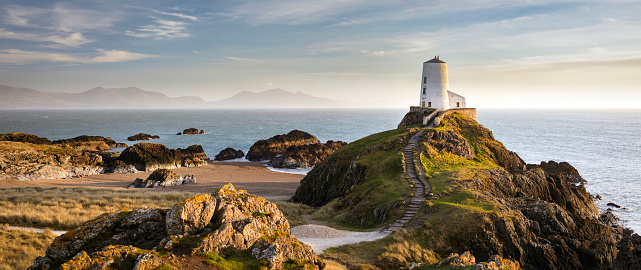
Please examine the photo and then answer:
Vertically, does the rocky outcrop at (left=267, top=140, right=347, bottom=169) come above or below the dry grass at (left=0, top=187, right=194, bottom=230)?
below

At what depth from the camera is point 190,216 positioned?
11633 millimetres

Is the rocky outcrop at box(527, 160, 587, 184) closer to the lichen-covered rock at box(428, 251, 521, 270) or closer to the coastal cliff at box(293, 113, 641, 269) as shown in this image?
the coastal cliff at box(293, 113, 641, 269)

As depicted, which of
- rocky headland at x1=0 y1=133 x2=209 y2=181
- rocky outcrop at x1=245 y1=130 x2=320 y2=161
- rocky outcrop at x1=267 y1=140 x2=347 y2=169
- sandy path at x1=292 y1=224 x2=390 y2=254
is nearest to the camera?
sandy path at x1=292 y1=224 x2=390 y2=254

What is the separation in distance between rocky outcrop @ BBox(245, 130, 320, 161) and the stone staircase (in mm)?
40980

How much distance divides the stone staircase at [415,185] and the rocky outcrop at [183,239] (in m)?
9.96

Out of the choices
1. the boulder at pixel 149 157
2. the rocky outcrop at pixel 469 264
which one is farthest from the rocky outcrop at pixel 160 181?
the rocky outcrop at pixel 469 264

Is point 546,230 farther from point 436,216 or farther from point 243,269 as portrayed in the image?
point 243,269

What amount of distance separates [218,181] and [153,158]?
670 inches

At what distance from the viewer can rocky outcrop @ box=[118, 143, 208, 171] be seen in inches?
2341

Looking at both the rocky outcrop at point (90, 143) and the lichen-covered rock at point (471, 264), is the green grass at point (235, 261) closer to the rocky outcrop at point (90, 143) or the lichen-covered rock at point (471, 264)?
the lichen-covered rock at point (471, 264)

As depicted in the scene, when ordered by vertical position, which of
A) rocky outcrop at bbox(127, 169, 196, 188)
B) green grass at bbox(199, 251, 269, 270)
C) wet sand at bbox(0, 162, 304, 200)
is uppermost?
green grass at bbox(199, 251, 269, 270)

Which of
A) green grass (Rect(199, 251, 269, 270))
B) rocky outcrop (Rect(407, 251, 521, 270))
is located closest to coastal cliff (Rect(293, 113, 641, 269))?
rocky outcrop (Rect(407, 251, 521, 270))

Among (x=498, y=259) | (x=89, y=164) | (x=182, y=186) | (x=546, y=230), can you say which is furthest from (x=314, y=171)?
(x=89, y=164)

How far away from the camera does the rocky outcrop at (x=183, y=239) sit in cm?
976
